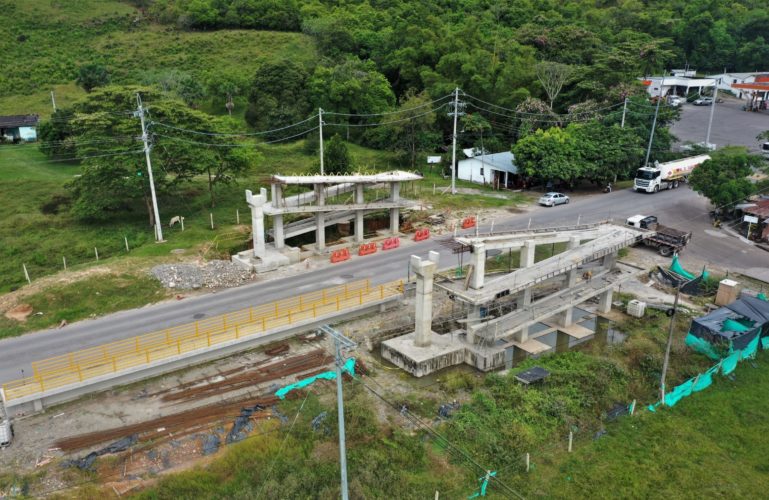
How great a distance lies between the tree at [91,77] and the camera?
73812 millimetres

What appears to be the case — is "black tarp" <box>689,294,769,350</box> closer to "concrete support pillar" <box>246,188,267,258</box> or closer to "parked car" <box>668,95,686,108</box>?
"concrete support pillar" <box>246,188,267,258</box>

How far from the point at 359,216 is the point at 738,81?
84.4 meters

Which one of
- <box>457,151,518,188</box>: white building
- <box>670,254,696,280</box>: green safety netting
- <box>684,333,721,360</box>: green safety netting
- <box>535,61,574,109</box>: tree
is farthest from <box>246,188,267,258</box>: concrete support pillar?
<box>535,61,574,109</box>: tree

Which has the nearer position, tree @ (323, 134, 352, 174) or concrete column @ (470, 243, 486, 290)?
concrete column @ (470, 243, 486, 290)

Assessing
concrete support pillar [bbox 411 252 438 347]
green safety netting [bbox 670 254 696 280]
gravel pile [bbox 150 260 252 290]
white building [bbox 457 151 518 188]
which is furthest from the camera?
white building [bbox 457 151 518 188]

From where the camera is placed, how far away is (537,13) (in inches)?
4099

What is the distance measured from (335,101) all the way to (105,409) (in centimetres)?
5263

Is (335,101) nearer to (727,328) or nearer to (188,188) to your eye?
(188,188)

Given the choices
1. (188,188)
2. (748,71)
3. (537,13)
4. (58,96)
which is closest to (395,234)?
(188,188)

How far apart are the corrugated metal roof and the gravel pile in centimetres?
4055

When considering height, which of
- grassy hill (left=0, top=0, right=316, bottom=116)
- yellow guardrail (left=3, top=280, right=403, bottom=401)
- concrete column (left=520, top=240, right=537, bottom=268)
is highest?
grassy hill (left=0, top=0, right=316, bottom=116)

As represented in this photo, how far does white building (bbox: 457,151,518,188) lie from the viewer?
59.3m

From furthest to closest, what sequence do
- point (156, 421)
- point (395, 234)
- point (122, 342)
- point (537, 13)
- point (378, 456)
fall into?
1. point (537, 13)
2. point (395, 234)
3. point (122, 342)
4. point (156, 421)
5. point (378, 456)

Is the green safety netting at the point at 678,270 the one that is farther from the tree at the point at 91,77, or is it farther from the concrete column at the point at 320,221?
the tree at the point at 91,77
